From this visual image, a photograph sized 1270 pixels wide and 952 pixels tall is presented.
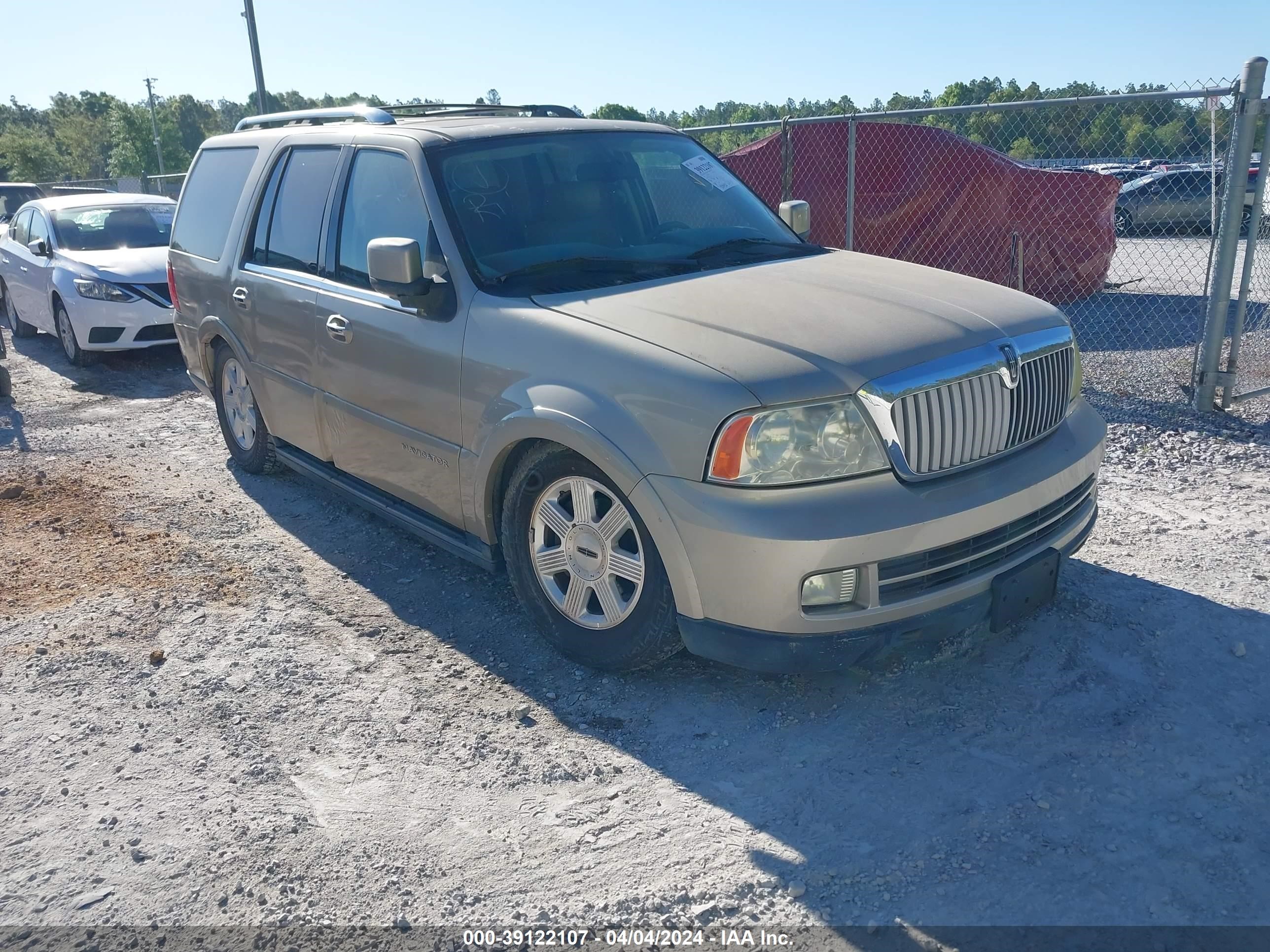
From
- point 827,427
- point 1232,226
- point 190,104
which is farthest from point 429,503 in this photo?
point 190,104

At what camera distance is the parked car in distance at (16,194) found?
1769 cm

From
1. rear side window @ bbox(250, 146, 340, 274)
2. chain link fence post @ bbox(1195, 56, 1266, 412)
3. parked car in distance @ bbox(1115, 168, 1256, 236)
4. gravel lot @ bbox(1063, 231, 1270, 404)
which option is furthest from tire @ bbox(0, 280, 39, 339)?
parked car in distance @ bbox(1115, 168, 1256, 236)

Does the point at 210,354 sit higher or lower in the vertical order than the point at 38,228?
lower

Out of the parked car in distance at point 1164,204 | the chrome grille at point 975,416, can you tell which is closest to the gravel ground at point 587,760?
the chrome grille at point 975,416

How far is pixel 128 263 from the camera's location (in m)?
10.2

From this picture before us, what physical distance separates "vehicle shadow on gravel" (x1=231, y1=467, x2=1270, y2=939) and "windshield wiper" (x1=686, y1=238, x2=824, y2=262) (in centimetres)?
176

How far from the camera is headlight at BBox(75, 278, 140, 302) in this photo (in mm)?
9719

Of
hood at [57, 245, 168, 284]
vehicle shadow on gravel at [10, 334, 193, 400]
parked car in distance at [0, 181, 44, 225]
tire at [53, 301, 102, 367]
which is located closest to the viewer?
vehicle shadow on gravel at [10, 334, 193, 400]

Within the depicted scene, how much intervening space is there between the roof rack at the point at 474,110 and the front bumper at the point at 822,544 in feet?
9.70

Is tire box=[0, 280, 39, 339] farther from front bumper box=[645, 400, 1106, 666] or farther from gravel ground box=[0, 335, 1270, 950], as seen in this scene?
Result: front bumper box=[645, 400, 1106, 666]

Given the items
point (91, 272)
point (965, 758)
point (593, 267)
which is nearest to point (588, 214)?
point (593, 267)

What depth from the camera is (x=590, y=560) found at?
3670mm

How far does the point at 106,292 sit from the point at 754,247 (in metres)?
7.67

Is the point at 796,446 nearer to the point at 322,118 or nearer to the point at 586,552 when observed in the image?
the point at 586,552
